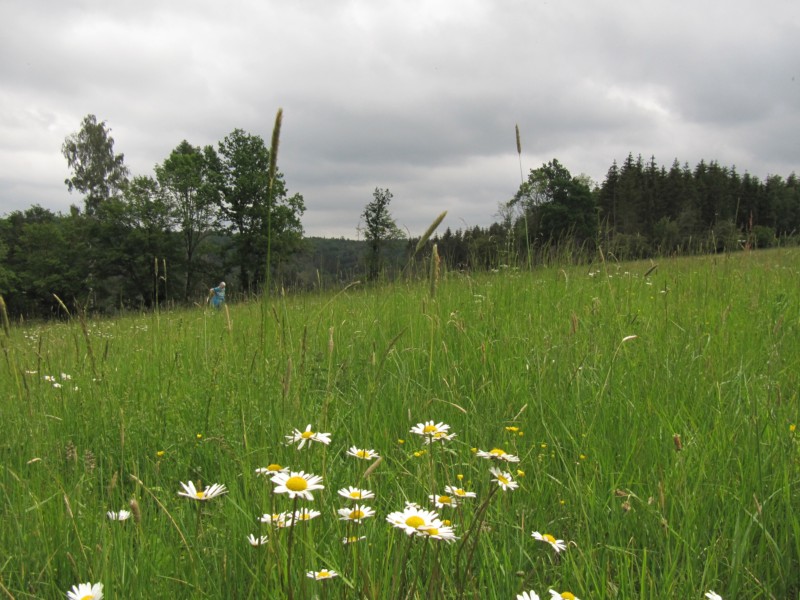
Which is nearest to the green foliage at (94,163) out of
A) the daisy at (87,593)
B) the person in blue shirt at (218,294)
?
the person in blue shirt at (218,294)

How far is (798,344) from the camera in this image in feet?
9.09

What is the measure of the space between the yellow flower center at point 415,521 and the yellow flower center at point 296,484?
0.58 feet

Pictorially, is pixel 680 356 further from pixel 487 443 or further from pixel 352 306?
pixel 352 306

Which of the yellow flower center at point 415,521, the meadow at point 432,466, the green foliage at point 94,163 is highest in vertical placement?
the green foliage at point 94,163

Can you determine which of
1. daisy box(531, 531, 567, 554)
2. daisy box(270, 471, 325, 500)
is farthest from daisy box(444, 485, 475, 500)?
daisy box(270, 471, 325, 500)

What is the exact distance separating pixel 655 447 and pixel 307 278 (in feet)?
10.9

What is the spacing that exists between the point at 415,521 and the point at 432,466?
0.76ft

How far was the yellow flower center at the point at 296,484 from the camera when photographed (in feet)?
2.67

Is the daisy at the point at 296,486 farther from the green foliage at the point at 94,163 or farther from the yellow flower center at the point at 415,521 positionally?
the green foliage at the point at 94,163

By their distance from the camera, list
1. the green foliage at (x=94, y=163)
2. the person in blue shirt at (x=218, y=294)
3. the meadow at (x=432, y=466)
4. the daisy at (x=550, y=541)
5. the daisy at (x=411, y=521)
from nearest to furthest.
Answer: the daisy at (x=411, y=521) → the daisy at (x=550, y=541) → the meadow at (x=432, y=466) → the person in blue shirt at (x=218, y=294) → the green foliage at (x=94, y=163)

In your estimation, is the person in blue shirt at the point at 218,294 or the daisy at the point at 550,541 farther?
the person in blue shirt at the point at 218,294

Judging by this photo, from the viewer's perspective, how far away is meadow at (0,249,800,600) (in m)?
1.10

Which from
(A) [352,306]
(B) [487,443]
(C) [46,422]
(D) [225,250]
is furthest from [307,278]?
(D) [225,250]

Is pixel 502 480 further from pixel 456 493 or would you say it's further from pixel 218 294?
pixel 218 294
